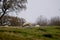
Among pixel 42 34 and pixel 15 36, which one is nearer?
pixel 15 36

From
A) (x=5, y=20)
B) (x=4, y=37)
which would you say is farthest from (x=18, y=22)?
(x=4, y=37)

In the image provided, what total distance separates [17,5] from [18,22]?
3122 mm

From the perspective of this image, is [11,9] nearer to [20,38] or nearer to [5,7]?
[5,7]

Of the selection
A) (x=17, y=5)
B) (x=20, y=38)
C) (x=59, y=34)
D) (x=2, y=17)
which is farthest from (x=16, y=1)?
(x=20, y=38)

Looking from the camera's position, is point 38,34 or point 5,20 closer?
point 38,34

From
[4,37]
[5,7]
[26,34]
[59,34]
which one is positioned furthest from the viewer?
[5,7]

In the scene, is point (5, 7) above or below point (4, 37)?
above

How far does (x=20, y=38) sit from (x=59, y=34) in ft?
13.6

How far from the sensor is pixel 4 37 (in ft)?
44.1

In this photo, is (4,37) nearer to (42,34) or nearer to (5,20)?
(42,34)

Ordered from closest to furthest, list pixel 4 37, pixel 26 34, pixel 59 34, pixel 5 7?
1. pixel 4 37
2. pixel 26 34
3. pixel 59 34
4. pixel 5 7

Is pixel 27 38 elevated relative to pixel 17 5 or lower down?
lower down

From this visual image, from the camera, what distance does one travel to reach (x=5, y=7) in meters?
34.6

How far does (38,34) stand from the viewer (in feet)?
50.9
